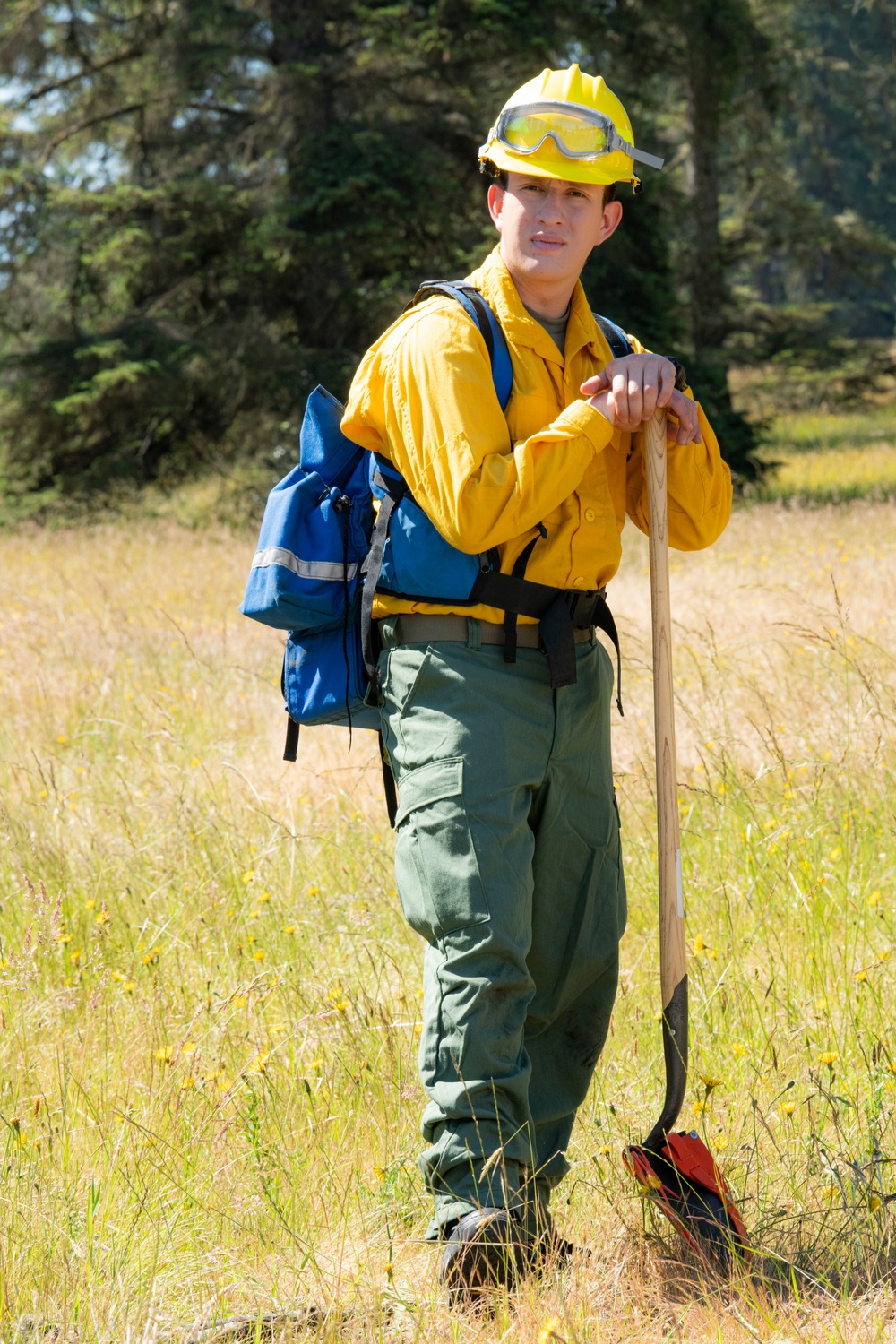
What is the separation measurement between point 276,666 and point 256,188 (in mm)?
9401

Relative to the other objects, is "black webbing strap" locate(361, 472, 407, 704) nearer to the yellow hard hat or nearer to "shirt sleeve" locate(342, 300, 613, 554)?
"shirt sleeve" locate(342, 300, 613, 554)

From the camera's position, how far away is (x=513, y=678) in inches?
91.9

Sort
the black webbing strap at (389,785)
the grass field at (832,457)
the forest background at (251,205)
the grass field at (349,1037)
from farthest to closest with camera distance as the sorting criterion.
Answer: the grass field at (832,457)
the forest background at (251,205)
the black webbing strap at (389,785)
the grass field at (349,1037)

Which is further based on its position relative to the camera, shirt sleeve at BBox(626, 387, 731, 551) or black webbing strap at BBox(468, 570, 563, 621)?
shirt sleeve at BBox(626, 387, 731, 551)

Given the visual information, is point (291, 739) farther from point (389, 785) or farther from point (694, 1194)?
point (694, 1194)

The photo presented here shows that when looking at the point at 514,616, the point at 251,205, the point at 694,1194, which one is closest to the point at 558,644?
the point at 514,616

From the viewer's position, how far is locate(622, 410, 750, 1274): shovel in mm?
2371

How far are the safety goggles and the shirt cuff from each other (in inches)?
19.4

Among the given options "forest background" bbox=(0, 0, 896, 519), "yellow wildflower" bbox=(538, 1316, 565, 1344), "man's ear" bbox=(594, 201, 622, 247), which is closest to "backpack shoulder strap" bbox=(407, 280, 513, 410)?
"man's ear" bbox=(594, 201, 622, 247)

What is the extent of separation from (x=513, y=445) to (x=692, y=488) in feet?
1.39

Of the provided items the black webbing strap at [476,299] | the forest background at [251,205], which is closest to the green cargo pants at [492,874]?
the black webbing strap at [476,299]

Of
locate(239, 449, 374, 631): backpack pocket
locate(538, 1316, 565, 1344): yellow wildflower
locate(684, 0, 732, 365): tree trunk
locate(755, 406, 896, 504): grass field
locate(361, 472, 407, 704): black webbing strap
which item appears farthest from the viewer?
locate(684, 0, 732, 365): tree trunk

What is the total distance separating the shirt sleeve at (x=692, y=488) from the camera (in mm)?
2525

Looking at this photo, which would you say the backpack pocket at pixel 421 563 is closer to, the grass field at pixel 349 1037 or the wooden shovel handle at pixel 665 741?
the wooden shovel handle at pixel 665 741
